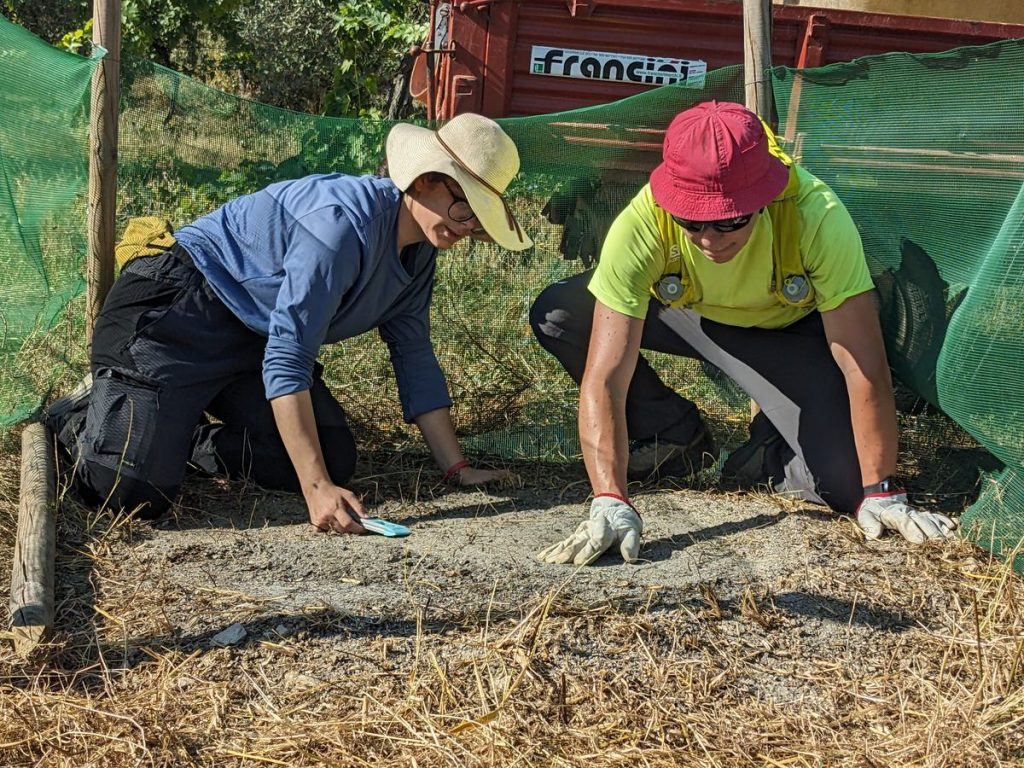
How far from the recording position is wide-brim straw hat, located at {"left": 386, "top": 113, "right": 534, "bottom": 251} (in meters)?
3.31

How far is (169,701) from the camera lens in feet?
8.38

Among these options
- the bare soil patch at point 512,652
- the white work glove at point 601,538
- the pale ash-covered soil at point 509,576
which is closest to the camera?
the bare soil patch at point 512,652

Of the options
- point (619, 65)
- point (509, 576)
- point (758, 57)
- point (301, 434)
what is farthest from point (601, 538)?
point (619, 65)

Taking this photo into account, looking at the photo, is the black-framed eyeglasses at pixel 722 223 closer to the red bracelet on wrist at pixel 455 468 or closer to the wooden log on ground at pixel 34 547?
the red bracelet on wrist at pixel 455 468


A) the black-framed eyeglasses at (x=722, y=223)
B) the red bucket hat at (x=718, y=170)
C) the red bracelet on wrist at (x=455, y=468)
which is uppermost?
the red bucket hat at (x=718, y=170)

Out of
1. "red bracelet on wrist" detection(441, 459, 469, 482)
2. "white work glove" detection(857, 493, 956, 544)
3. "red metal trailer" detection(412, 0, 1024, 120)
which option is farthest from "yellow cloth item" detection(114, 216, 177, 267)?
"red metal trailer" detection(412, 0, 1024, 120)

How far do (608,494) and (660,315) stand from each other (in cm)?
88

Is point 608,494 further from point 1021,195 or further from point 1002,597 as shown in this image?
point 1021,195

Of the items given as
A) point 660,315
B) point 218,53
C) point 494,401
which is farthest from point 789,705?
point 218,53

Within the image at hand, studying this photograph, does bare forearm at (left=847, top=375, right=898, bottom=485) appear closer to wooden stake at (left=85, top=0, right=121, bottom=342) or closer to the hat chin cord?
the hat chin cord

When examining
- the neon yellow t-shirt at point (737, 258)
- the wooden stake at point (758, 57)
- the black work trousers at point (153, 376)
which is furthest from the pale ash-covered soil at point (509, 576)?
the wooden stake at point (758, 57)

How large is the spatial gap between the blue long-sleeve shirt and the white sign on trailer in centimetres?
295

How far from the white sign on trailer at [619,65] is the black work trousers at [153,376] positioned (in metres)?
3.27

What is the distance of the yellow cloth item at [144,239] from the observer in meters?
3.84
